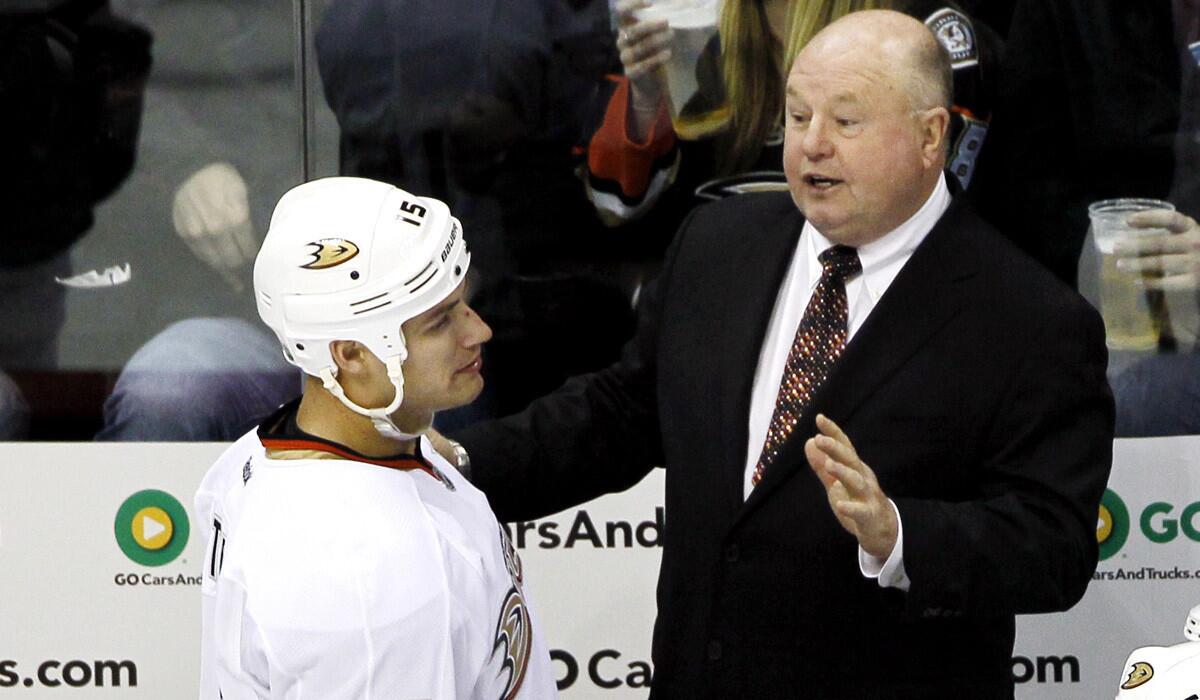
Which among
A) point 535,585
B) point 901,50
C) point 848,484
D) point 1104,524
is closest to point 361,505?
point 848,484

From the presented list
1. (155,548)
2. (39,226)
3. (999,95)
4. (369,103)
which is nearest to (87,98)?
(39,226)

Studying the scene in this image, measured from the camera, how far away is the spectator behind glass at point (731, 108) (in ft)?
13.3

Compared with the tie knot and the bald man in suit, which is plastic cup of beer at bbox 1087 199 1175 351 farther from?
the tie knot

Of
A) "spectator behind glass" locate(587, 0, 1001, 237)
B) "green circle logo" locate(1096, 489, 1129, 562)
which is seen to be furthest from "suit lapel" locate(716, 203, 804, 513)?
"green circle logo" locate(1096, 489, 1129, 562)

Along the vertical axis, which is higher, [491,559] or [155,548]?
[491,559]

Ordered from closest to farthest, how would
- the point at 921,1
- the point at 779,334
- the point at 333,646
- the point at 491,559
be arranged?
the point at 333,646 < the point at 491,559 < the point at 779,334 < the point at 921,1

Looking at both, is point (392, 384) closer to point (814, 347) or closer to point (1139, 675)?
point (814, 347)

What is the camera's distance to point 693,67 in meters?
Answer: 4.11

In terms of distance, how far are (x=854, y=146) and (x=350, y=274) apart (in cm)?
106

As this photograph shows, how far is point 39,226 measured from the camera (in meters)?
4.21

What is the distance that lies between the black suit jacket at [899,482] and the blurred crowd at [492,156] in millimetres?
949

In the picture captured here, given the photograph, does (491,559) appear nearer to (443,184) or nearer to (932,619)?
(932,619)

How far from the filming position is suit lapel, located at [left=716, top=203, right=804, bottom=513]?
3121mm

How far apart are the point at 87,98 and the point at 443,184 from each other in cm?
87
